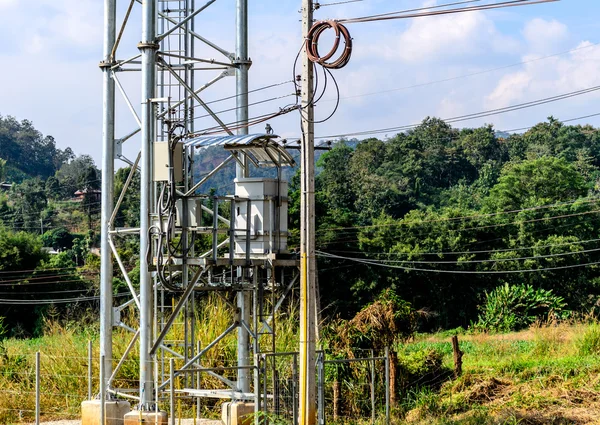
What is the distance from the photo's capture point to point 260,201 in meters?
17.1

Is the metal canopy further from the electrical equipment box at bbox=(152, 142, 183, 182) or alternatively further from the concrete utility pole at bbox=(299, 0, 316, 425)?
the concrete utility pole at bbox=(299, 0, 316, 425)

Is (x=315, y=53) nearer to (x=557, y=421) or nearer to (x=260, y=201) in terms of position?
(x=260, y=201)

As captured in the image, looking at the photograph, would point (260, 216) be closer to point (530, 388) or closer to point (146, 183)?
point (146, 183)

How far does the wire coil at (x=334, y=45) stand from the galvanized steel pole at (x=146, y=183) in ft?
12.3

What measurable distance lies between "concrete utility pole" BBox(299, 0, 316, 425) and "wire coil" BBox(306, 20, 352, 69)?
0.11 m

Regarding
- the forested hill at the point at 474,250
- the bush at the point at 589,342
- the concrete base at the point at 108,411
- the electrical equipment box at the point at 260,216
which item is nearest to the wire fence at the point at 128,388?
the concrete base at the point at 108,411

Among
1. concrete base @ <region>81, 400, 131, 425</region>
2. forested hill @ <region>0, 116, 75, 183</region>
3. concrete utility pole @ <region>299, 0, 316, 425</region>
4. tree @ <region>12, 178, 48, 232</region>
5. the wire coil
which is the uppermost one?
forested hill @ <region>0, 116, 75, 183</region>

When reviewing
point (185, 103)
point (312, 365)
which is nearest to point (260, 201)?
point (185, 103)

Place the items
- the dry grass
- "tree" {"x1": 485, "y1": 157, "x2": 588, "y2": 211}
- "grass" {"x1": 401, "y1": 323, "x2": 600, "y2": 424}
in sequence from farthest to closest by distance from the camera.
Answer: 1. "tree" {"x1": 485, "y1": 157, "x2": 588, "y2": 211}
2. the dry grass
3. "grass" {"x1": 401, "y1": 323, "x2": 600, "y2": 424}

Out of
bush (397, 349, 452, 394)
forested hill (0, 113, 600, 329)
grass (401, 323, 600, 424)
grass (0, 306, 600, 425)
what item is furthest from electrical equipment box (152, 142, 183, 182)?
forested hill (0, 113, 600, 329)

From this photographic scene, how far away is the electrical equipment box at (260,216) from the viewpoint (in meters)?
17.0

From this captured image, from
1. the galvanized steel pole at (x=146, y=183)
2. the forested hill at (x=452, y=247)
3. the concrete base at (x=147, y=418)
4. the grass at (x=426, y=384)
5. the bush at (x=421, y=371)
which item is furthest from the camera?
the forested hill at (x=452, y=247)

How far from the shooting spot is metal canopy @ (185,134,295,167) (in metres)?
16.7

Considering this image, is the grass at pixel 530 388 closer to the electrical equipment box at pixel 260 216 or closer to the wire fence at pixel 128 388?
the wire fence at pixel 128 388
